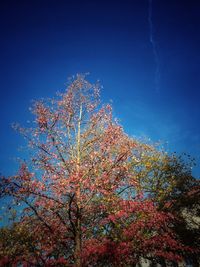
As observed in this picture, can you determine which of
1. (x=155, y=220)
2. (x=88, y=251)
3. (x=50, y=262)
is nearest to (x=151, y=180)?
(x=155, y=220)

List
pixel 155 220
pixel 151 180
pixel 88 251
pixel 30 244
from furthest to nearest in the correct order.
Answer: pixel 151 180, pixel 155 220, pixel 88 251, pixel 30 244

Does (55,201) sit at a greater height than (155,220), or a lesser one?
greater

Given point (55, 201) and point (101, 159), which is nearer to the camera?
point (55, 201)

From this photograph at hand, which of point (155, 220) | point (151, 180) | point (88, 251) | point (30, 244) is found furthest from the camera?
point (151, 180)

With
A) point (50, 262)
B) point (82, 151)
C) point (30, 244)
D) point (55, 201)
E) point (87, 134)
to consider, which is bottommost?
point (50, 262)

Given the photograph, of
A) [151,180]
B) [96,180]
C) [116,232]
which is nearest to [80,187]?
[96,180]

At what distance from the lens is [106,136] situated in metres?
18.5

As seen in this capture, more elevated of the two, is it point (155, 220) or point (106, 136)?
point (106, 136)

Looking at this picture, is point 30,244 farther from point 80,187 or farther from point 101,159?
point 101,159

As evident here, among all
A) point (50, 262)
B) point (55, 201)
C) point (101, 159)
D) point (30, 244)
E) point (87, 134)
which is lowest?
point (50, 262)

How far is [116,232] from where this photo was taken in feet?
61.6

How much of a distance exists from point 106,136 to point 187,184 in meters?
15.3

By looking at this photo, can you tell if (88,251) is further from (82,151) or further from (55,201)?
(82,151)

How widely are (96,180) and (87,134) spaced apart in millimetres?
4687
